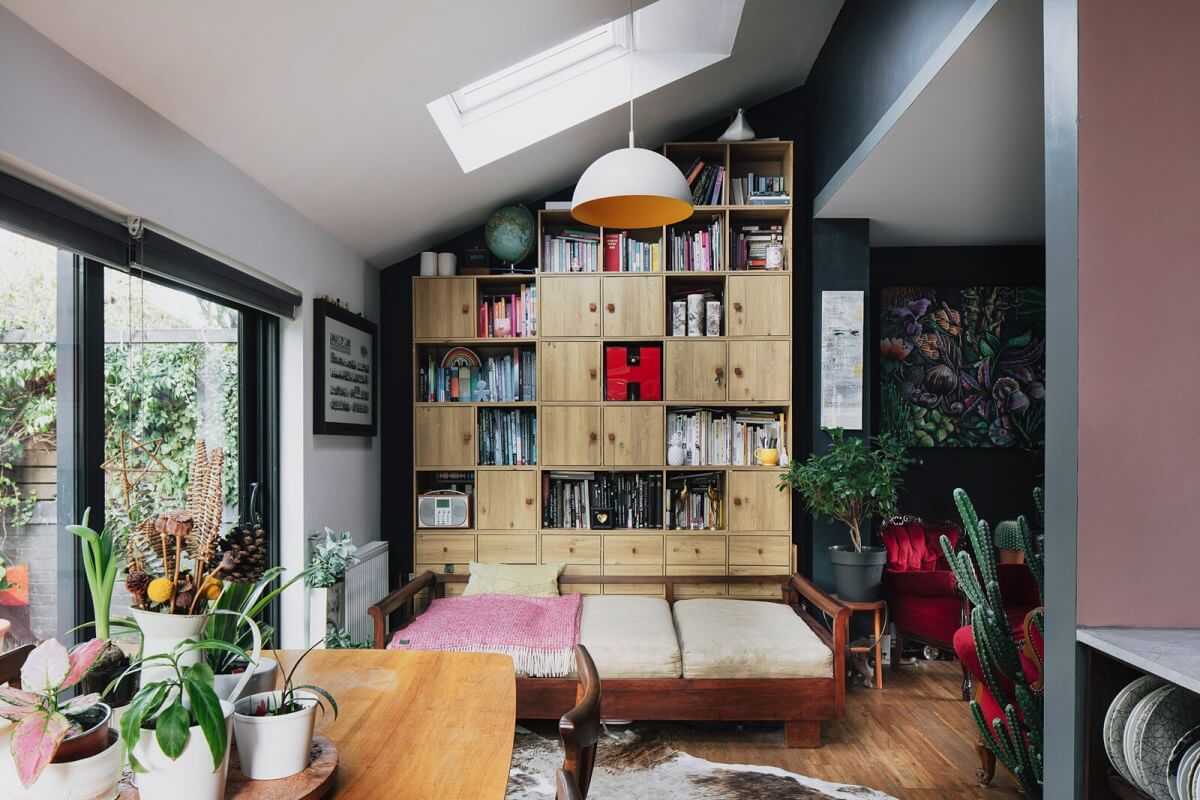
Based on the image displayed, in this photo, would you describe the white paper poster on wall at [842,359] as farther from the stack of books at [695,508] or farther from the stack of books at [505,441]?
the stack of books at [505,441]

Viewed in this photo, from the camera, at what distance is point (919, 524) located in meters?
4.58

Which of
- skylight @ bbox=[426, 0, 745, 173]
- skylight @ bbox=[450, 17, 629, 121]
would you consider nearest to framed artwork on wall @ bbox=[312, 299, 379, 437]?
skylight @ bbox=[426, 0, 745, 173]

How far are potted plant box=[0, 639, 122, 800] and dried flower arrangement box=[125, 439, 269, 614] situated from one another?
13 cm

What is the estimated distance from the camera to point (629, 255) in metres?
4.44

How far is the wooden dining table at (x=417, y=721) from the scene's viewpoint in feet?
3.92

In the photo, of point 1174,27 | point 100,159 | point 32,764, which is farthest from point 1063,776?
point 100,159

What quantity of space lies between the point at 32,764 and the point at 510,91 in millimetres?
3439

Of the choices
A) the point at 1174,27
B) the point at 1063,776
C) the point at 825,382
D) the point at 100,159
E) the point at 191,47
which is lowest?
the point at 1063,776

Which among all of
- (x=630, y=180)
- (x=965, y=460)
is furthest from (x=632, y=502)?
(x=630, y=180)

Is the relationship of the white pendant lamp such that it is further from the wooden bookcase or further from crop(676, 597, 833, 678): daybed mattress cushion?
crop(676, 597, 833, 678): daybed mattress cushion

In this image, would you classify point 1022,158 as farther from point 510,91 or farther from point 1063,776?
point 1063,776

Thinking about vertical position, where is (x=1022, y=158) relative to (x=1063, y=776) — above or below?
above

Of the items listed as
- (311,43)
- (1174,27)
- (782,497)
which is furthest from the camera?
(782,497)

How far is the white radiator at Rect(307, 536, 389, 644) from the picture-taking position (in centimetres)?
362
